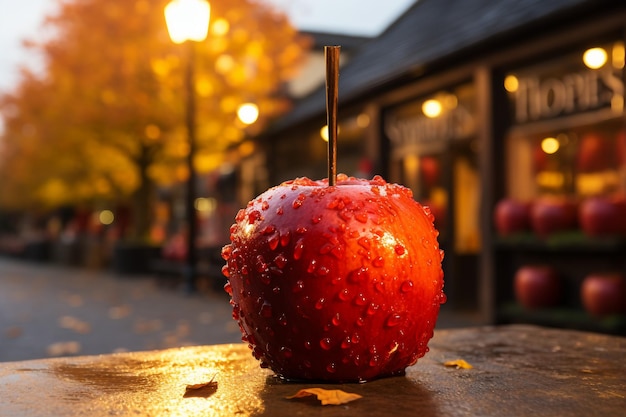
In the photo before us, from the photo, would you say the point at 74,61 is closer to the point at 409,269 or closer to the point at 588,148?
the point at 588,148

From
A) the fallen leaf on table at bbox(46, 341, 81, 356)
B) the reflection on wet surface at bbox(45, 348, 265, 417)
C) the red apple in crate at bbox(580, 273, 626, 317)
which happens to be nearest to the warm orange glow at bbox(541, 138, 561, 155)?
the red apple in crate at bbox(580, 273, 626, 317)

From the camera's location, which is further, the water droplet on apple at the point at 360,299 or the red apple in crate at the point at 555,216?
the red apple in crate at the point at 555,216

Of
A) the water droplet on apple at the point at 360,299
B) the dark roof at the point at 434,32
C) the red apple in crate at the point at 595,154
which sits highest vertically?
the dark roof at the point at 434,32

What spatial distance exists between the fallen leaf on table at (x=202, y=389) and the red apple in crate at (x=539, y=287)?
325 inches

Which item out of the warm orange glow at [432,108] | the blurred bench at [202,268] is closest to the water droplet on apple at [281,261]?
the warm orange glow at [432,108]

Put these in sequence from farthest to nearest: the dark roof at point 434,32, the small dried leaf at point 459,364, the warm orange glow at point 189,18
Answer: the warm orange glow at point 189,18
the dark roof at point 434,32
the small dried leaf at point 459,364

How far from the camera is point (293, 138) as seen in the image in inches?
816

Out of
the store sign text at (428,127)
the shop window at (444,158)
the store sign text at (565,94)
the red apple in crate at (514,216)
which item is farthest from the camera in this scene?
the shop window at (444,158)

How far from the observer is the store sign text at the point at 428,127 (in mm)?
12156

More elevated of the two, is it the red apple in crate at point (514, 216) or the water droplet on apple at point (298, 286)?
the red apple in crate at point (514, 216)

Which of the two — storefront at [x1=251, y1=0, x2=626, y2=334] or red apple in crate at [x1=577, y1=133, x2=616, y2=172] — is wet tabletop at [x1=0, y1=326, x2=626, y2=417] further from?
red apple in crate at [x1=577, y1=133, x2=616, y2=172]

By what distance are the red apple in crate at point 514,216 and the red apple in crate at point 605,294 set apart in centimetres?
136

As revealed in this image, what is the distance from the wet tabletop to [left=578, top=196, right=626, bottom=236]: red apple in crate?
6.29 meters

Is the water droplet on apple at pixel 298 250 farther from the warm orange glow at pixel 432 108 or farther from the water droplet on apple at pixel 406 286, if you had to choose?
the warm orange glow at pixel 432 108
